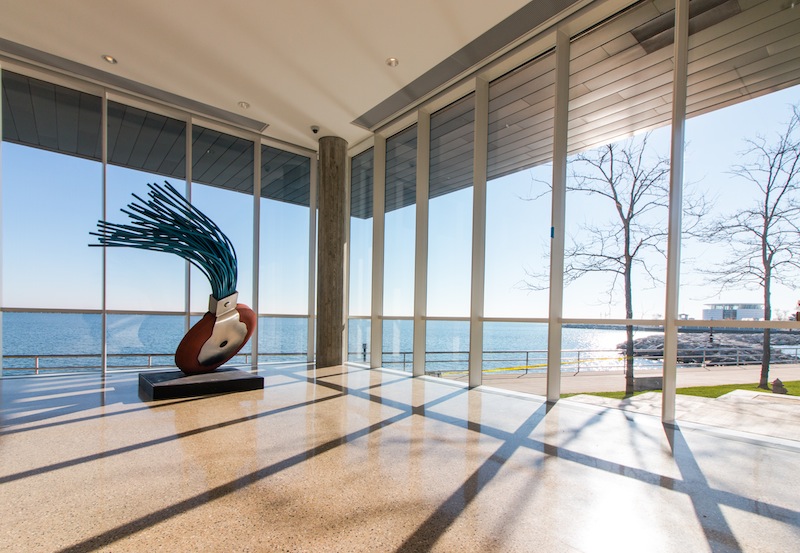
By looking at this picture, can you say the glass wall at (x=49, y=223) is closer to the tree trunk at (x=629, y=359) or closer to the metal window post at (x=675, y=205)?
the tree trunk at (x=629, y=359)

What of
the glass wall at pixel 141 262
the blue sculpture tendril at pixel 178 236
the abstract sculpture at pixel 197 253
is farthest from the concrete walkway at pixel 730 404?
the glass wall at pixel 141 262

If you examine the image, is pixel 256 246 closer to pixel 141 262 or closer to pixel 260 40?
pixel 141 262

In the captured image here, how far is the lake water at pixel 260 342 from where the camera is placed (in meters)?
4.57

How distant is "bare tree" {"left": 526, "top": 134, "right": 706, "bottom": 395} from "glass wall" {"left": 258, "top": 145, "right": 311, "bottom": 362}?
504 centimetres

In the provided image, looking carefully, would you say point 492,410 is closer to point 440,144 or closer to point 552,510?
point 552,510

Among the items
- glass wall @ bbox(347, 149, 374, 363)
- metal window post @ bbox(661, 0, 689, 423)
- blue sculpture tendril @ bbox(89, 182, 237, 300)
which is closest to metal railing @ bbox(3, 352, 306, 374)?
blue sculpture tendril @ bbox(89, 182, 237, 300)

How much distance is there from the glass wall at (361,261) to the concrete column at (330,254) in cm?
40

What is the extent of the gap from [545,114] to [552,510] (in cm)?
485

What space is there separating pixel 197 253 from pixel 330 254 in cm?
245

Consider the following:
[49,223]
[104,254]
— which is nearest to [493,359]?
[104,254]

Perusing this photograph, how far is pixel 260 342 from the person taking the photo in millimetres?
7285

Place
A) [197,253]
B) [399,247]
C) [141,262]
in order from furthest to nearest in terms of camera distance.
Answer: [399,247], [141,262], [197,253]

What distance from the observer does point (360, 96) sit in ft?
19.5

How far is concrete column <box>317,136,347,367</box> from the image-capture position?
7.14 meters
